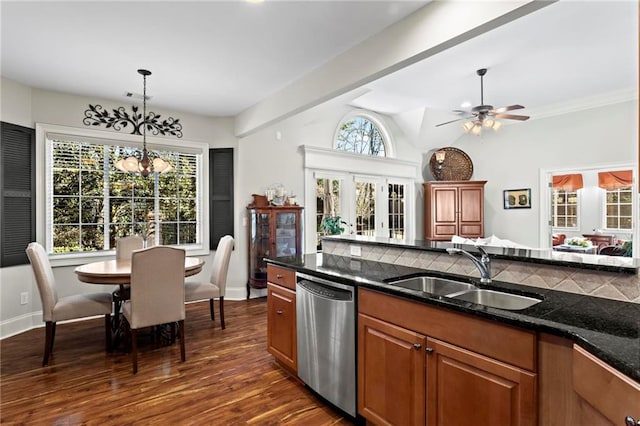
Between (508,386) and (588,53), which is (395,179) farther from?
(508,386)

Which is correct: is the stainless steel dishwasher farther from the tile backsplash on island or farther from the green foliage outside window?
the green foliage outside window

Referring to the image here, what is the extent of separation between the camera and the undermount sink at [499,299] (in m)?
1.70

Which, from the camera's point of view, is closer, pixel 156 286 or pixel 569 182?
pixel 156 286

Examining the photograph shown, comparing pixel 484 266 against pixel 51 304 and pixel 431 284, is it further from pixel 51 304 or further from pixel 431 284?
pixel 51 304

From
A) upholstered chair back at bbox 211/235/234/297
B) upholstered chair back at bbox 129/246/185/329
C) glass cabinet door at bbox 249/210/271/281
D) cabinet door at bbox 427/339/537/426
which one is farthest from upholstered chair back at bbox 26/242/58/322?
cabinet door at bbox 427/339/537/426

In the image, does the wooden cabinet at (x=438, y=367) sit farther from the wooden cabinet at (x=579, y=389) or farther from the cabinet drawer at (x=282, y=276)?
the cabinet drawer at (x=282, y=276)

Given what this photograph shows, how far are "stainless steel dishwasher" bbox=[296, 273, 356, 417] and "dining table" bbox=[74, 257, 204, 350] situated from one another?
146 cm

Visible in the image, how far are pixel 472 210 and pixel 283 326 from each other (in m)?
5.20

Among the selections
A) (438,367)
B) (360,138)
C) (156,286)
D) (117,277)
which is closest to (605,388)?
(438,367)

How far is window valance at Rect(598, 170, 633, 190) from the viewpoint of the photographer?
6.71 m

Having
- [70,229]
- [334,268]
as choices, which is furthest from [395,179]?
[70,229]

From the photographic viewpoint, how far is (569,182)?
7.71 metres

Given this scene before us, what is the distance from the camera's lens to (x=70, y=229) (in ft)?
13.7

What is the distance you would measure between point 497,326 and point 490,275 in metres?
0.64
